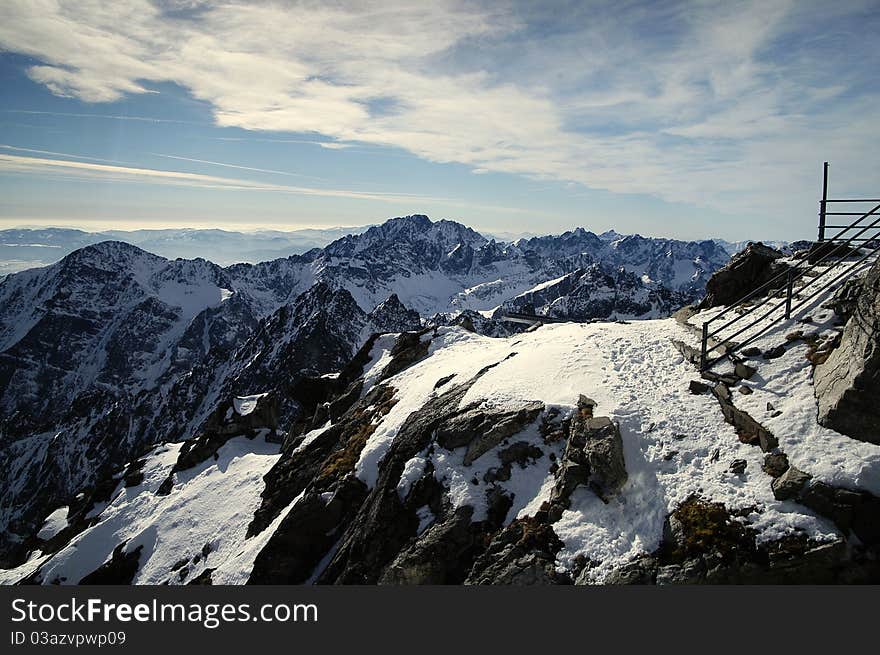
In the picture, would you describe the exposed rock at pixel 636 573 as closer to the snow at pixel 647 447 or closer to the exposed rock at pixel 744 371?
the snow at pixel 647 447

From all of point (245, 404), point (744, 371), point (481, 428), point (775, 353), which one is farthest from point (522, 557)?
point (245, 404)

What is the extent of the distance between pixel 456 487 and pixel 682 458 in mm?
8212

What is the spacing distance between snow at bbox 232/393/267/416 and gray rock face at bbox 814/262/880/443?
48832 mm

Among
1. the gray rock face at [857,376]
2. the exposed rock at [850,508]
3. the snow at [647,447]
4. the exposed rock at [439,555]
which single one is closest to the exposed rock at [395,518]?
the exposed rock at [439,555]

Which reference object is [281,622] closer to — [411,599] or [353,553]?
[411,599]

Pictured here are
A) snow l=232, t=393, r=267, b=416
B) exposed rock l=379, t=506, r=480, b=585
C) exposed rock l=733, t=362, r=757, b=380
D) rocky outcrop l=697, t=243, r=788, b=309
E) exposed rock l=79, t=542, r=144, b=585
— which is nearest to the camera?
exposed rock l=379, t=506, r=480, b=585

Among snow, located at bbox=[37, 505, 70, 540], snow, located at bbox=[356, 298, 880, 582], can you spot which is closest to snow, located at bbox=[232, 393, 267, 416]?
snow, located at bbox=[37, 505, 70, 540]

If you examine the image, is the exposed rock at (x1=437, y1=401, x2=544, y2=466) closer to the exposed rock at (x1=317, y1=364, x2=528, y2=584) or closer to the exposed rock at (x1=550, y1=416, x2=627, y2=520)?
the exposed rock at (x1=317, y1=364, x2=528, y2=584)

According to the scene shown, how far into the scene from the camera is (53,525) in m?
52.8

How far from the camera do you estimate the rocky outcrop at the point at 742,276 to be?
1021 inches

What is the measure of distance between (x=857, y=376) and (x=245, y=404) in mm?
52776

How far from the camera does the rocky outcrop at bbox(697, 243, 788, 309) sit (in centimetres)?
2594

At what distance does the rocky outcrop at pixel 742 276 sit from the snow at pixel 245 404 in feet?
145

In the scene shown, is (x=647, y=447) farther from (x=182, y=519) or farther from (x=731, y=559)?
(x=182, y=519)
